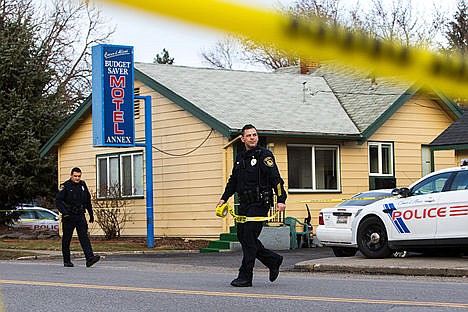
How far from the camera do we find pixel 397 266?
46.5ft

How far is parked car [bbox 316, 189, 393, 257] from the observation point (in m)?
17.1

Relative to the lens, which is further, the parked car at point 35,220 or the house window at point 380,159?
the parked car at point 35,220

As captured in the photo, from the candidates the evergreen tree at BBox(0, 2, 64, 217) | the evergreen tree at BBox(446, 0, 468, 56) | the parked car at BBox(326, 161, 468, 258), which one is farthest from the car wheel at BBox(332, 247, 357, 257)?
the evergreen tree at BBox(446, 0, 468, 56)

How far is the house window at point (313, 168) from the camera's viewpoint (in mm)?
23828

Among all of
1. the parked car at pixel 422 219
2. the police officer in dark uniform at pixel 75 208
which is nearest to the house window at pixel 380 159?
the parked car at pixel 422 219

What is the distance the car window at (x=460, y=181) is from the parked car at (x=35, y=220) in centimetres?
2112

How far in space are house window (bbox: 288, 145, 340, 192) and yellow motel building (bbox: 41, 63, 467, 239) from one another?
0.09ft

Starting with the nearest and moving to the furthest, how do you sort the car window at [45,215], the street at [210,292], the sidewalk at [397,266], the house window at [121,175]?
1. the street at [210,292]
2. the sidewalk at [397,266]
3. the house window at [121,175]
4. the car window at [45,215]

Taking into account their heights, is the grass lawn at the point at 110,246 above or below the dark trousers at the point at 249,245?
below

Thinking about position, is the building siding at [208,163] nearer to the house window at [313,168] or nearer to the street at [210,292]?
the house window at [313,168]

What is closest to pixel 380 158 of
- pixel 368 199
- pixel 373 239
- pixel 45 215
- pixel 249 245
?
pixel 368 199

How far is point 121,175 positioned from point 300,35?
2450 centimetres

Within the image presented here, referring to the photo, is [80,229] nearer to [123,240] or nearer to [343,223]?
[343,223]

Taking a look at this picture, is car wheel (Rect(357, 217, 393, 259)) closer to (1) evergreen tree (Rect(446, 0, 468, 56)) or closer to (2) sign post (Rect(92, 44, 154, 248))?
(2) sign post (Rect(92, 44, 154, 248))
